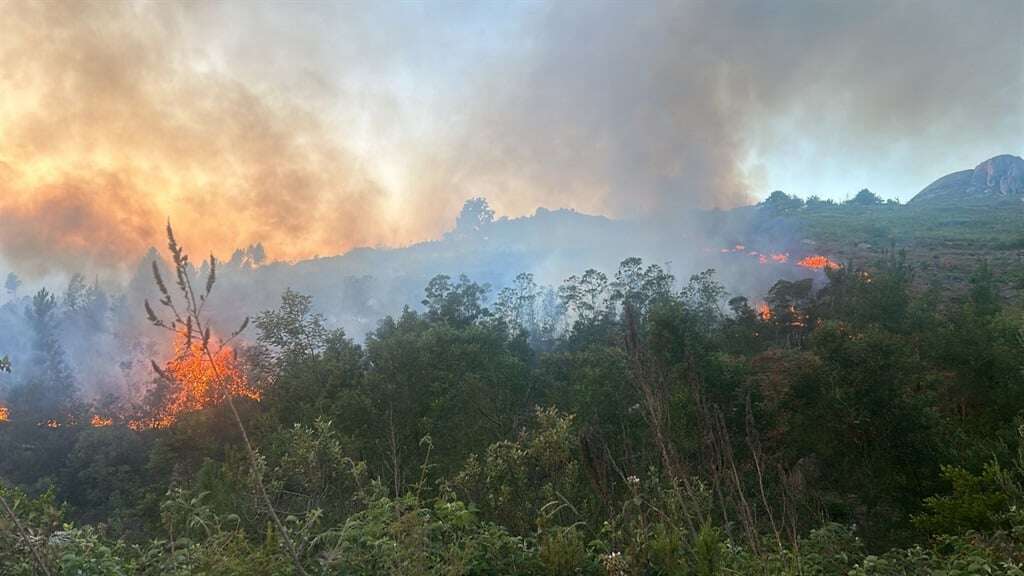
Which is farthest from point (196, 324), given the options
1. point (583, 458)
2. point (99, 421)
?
point (99, 421)

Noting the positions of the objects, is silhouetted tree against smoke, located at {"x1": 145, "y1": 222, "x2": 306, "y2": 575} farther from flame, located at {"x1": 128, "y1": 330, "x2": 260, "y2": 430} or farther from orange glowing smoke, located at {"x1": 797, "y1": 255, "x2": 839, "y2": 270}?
orange glowing smoke, located at {"x1": 797, "y1": 255, "x2": 839, "y2": 270}

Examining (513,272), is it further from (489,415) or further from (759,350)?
(489,415)

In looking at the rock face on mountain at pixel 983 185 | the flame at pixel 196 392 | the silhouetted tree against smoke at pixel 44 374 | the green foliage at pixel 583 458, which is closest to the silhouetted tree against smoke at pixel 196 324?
the green foliage at pixel 583 458

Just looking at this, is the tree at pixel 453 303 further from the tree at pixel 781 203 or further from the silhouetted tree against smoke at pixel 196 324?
the tree at pixel 781 203

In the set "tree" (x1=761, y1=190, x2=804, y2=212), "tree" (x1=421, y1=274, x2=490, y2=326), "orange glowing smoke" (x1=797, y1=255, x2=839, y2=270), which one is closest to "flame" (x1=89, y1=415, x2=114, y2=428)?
"tree" (x1=421, y1=274, x2=490, y2=326)

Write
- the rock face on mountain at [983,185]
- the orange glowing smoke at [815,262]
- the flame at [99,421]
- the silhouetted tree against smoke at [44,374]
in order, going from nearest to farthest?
the flame at [99,421], the silhouetted tree against smoke at [44,374], the orange glowing smoke at [815,262], the rock face on mountain at [983,185]

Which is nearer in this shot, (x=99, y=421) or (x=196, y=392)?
(x=196, y=392)

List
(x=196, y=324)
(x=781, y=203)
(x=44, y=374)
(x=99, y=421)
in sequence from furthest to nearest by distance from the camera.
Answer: (x=781, y=203)
(x=44, y=374)
(x=99, y=421)
(x=196, y=324)

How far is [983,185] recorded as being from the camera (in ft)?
572

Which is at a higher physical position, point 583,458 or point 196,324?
point 196,324

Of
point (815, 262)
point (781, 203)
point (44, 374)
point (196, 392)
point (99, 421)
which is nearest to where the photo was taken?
point (196, 392)

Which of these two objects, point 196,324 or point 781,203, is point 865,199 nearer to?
point 781,203

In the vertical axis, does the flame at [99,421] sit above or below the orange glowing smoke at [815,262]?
below

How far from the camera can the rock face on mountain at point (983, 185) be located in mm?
156875
